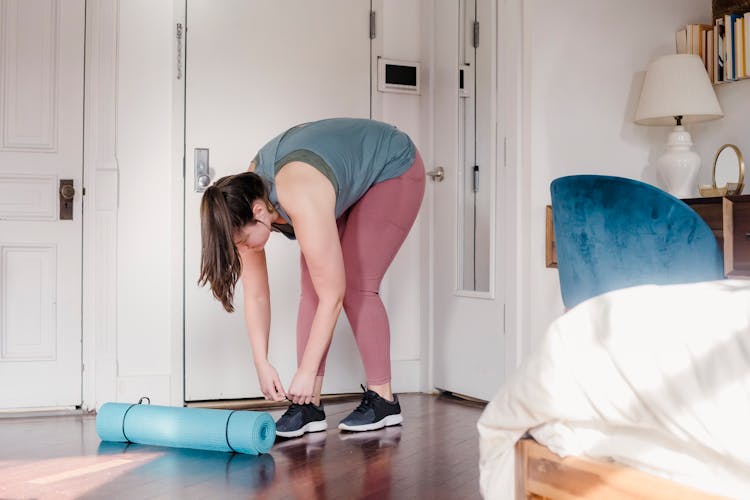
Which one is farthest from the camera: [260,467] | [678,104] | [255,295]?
[678,104]

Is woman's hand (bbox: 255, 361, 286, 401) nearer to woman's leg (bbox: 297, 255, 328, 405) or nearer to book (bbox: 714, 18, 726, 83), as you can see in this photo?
woman's leg (bbox: 297, 255, 328, 405)

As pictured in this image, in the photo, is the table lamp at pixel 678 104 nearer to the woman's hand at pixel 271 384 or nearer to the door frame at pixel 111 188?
the door frame at pixel 111 188

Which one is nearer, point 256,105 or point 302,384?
point 302,384

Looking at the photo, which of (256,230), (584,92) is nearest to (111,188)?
(256,230)

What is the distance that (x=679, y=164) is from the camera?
2.96 m

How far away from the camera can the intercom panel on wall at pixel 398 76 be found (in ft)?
11.4

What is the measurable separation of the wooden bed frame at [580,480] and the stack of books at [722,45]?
2353 millimetres

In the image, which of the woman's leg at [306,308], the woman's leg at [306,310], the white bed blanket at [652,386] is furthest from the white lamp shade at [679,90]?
the white bed blanket at [652,386]

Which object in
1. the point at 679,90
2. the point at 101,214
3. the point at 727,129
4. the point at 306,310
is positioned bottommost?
the point at 306,310

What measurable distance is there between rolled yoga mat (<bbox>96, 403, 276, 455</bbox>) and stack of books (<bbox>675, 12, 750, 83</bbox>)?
7.13ft

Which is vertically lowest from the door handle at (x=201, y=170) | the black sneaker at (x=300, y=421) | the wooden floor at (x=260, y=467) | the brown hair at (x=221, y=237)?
the wooden floor at (x=260, y=467)

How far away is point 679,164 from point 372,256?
4.19 ft

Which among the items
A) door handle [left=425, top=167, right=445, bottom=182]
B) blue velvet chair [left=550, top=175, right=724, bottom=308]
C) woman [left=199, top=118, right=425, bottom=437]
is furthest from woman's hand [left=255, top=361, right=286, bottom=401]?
door handle [left=425, top=167, right=445, bottom=182]

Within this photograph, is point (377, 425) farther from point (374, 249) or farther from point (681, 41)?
point (681, 41)
